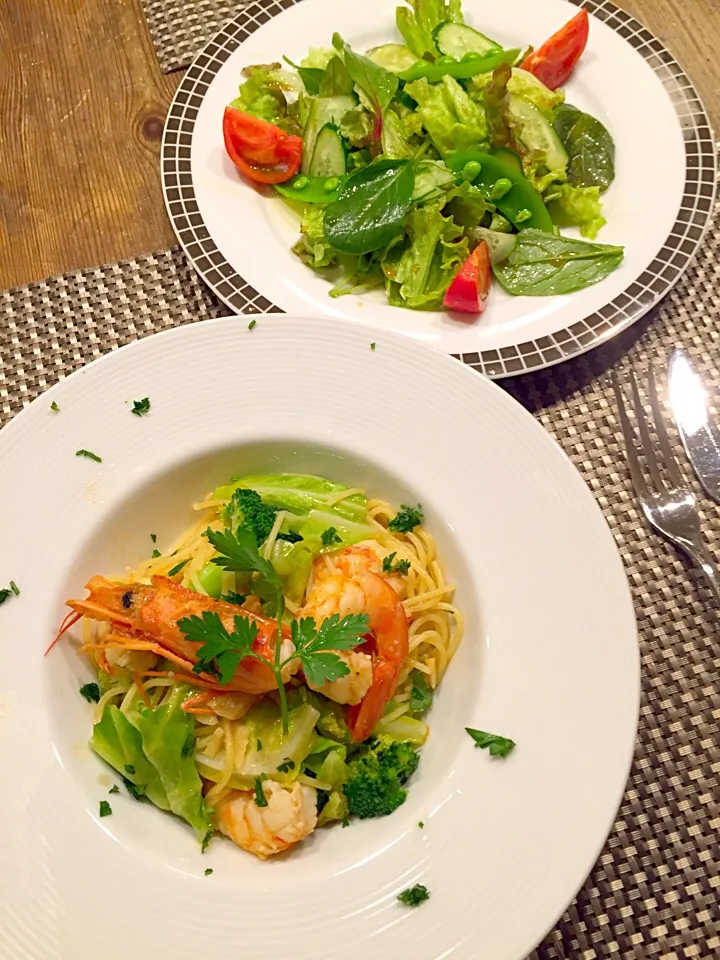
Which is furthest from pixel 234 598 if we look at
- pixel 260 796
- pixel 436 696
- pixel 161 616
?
pixel 436 696

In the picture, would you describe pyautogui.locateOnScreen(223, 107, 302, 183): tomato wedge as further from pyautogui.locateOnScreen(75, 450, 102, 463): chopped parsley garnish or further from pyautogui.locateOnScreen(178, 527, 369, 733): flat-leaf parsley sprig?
pyautogui.locateOnScreen(178, 527, 369, 733): flat-leaf parsley sprig

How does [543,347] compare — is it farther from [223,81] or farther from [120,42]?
[120,42]

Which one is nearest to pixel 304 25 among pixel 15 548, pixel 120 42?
pixel 120 42

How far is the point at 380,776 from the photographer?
1.78m

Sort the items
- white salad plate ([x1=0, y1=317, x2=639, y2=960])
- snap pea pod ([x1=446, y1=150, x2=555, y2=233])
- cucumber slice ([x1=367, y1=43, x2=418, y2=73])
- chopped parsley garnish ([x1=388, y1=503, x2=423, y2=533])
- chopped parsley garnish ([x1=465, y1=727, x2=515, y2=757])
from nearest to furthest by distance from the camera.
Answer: white salad plate ([x1=0, y1=317, x2=639, y2=960]) → chopped parsley garnish ([x1=465, y1=727, x2=515, y2=757]) → chopped parsley garnish ([x1=388, y1=503, x2=423, y2=533]) → snap pea pod ([x1=446, y1=150, x2=555, y2=233]) → cucumber slice ([x1=367, y1=43, x2=418, y2=73])

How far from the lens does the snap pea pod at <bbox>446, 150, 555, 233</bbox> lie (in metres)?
2.73

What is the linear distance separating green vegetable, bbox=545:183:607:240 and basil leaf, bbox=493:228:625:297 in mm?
148

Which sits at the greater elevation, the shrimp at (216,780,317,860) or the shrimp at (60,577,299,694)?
the shrimp at (60,577,299,694)

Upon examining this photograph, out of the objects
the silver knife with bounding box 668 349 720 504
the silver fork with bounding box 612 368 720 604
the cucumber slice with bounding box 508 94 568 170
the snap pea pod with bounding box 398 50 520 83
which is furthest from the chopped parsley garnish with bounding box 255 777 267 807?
the snap pea pod with bounding box 398 50 520 83

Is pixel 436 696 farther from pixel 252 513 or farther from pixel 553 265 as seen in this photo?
pixel 553 265

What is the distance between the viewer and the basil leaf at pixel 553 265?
2582 mm

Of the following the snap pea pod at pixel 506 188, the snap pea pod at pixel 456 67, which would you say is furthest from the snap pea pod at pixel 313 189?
the snap pea pod at pixel 456 67

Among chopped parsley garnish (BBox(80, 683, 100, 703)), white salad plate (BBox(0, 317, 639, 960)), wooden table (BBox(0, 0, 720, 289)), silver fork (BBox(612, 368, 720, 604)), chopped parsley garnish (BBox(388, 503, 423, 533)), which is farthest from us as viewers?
wooden table (BBox(0, 0, 720, 289))

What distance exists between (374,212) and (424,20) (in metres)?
1.01
